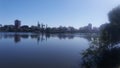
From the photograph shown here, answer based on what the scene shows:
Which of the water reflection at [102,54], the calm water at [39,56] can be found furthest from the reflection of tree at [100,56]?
the calm water at [39,56]

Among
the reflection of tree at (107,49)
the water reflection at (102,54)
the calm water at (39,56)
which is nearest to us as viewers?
the water reflection at (102,54)

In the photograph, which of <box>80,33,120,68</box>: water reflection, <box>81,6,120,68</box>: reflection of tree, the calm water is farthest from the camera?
the calm water

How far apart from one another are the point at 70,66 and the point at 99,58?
4.05 meters

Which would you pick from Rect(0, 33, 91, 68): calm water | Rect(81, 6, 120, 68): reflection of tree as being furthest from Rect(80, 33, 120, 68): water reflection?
Rect(0, 33, 91, 68): calm water

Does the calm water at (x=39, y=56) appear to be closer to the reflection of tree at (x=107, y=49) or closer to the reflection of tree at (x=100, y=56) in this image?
the reflection of tree at (x=100, y=56)

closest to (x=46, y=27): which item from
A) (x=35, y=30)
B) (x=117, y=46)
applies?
(x=35, y=30)

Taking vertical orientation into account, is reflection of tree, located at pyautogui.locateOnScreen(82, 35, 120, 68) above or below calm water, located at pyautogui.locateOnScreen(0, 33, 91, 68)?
above

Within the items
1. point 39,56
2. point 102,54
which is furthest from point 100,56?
point 39,56

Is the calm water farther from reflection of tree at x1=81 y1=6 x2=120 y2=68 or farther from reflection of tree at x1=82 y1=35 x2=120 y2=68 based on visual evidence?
reflection of tree at x1=81 y1=6 x2=120 y2=68

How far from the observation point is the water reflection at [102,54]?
75.0ft

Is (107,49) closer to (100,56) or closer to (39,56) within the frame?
(100,56)

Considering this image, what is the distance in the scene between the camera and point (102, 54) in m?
25.9

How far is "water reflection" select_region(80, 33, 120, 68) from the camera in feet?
75.0

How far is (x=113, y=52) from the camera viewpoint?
28.2m
